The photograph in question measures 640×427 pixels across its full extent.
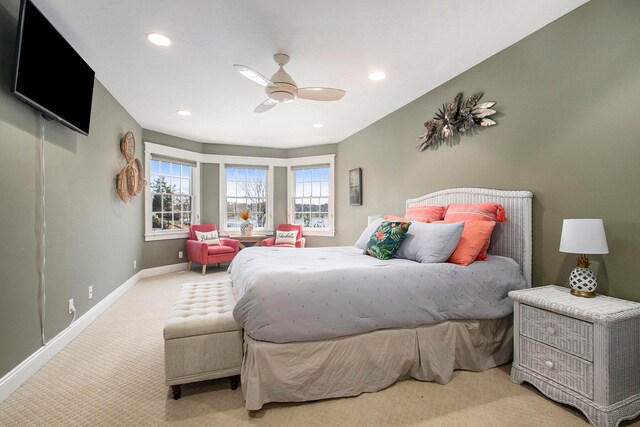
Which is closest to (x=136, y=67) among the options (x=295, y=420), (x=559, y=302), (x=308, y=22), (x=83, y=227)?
(x=83, y=227)

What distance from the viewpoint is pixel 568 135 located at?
7.56 ft

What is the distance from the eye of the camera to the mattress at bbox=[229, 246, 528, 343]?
188 centimetres

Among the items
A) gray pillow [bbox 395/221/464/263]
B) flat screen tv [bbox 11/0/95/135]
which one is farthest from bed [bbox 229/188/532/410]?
flat screen tv [bbox 11/0/95/135]

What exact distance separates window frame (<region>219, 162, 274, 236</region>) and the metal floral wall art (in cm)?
395

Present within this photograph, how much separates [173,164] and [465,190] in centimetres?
535

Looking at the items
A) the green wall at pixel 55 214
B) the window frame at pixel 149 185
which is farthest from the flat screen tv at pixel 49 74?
the window frame at pixel 149 185

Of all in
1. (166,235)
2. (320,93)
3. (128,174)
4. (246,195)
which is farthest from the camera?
(246,195)

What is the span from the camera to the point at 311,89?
2.89m

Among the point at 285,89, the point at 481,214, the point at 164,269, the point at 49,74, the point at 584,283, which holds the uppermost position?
the point at 285,89

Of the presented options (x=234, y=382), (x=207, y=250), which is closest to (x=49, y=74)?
(x=234, y=382)

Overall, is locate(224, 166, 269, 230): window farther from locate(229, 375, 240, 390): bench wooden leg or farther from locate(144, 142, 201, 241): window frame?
locate(229, 375, 240, 390): bench wooden leg

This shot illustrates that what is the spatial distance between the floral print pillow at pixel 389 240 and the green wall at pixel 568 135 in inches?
40.0

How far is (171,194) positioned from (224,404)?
4957 mm

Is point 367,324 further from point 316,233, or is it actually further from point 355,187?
point 316,233
